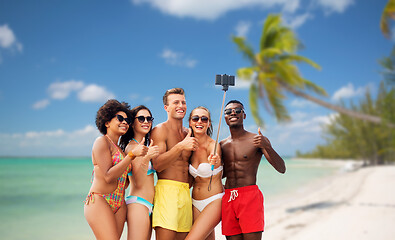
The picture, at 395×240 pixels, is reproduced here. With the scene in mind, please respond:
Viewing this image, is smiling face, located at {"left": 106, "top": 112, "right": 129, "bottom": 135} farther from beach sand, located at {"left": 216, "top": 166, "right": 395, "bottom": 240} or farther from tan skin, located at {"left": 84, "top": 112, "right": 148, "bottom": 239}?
beach sand, located at {"left": 216, "top": 166, "right": 395, "bottom": 240}

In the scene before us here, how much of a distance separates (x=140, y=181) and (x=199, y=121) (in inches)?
44.9

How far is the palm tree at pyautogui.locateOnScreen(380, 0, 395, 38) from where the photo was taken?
16.1 meters

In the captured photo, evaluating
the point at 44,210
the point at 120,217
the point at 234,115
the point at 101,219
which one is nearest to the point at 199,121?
the point at 234,115

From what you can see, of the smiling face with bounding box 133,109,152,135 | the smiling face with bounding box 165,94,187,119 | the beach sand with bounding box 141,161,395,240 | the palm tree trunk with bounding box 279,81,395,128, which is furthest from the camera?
the palm tree trunk with bounding box 279,81,395,128

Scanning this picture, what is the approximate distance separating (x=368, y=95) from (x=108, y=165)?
154ft

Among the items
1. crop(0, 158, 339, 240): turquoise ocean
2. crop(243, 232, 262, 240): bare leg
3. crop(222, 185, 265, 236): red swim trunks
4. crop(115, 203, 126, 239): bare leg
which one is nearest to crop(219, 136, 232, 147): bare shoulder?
crop(222, 185, 265, 236): red swim trunks

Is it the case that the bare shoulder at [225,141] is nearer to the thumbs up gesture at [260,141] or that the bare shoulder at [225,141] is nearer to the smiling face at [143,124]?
the thumbs up gesture at [260,141]

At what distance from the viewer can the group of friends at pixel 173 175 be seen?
4301 mm

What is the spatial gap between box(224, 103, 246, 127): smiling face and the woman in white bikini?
0.32m

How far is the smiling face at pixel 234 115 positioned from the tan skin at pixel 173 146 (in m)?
0.62

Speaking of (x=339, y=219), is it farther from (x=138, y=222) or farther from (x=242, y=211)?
(x=138, y=222)

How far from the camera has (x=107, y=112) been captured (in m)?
4.60

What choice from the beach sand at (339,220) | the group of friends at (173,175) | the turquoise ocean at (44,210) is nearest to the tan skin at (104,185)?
the group of friends at (173,175)

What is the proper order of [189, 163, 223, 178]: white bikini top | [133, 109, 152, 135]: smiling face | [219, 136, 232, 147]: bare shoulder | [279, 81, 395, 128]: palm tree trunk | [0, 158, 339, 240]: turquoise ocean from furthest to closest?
[279, 81, 395, 128]: palm tree trunk
[0, 158, 339, 240]: turquoise ocean
[219, 136, 232, 147]: bare shoulder
[133, 109, 152, 135]: smiling face
[189, 163, 223, 178]: white bikini top
